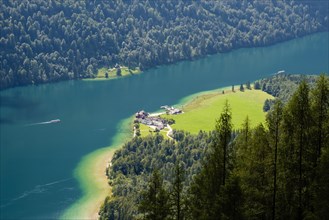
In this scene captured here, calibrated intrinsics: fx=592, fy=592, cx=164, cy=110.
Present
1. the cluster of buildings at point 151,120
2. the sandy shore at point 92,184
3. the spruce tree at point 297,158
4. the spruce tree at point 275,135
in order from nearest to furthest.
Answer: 1. the spruce tree at point 275,135
2. the spruce tree at point 297,158
3. the sandy shore at point 92,184
4. the cluster of buildings at point 151,120

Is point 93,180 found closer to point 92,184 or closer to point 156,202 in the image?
point 92,184

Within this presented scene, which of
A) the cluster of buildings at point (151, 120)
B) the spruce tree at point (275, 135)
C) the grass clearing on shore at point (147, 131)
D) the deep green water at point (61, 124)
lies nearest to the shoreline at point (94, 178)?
the deep green water at point (61, 124)

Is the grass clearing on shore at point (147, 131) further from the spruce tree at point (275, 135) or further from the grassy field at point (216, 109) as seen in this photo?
the spruce tree at point (275, 135)

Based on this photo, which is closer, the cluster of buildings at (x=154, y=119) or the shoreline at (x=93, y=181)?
the shoreline at (x=93, y=181)

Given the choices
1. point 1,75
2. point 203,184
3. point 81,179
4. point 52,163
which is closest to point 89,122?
point 52,163

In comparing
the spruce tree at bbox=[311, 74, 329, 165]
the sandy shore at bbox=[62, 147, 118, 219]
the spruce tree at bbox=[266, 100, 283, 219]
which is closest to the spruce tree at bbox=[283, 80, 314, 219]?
the spruce tree at bbox=[311, 74, 329, 165]

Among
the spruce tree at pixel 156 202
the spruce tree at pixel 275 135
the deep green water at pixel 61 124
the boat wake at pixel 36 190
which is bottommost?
the boat wake at pixel 36 190
